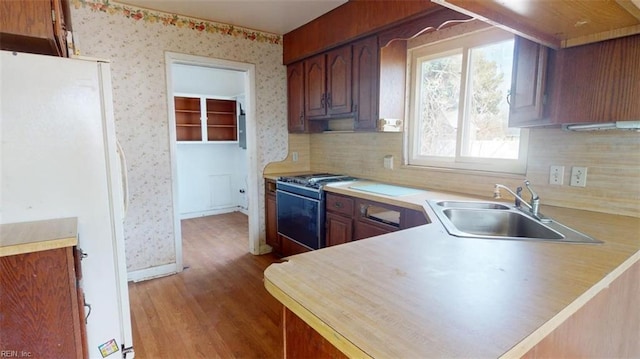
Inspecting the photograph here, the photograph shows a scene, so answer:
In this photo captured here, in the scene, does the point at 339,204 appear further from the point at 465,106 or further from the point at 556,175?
the point at 556,175

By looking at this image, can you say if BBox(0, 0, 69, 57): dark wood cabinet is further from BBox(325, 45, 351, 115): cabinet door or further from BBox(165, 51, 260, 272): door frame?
BBox(325, 45, 351, 115): cabinet door

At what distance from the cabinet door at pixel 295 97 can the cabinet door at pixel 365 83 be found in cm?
84

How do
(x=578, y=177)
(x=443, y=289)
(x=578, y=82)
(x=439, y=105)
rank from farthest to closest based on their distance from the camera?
(x=439, y=105) < (x=578, y=177) < (x=578, y=82) < (x=443, y=289)

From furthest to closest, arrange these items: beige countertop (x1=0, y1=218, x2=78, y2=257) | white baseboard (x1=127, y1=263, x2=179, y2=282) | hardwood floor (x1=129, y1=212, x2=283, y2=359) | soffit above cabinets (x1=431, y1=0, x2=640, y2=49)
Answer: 1. white baseboard (x1=127, y1=263, x2=179, y2=282)
2. hardwood floor (x1=129, y1=212, x2=283, y2=359)
3. beige countertop (x1=0, y1=218, x2=78, y2=257)
4. soffit above cabinets (x1=431, y1=0, x2=640, y2=49)

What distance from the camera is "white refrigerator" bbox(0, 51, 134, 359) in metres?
1.39

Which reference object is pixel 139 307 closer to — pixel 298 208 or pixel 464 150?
pixel 298 208

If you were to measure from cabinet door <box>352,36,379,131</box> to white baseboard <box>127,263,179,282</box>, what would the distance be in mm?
2249

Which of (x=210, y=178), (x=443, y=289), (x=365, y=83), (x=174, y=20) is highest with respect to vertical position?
(x=174, y=20)

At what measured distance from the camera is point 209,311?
2.39 metres

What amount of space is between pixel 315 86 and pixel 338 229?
150 cm

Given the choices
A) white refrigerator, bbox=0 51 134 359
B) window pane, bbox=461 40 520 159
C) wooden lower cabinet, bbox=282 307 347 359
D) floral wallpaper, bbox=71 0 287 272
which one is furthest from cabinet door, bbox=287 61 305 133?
wooden lower cabinet, bbox=282 307 347 359

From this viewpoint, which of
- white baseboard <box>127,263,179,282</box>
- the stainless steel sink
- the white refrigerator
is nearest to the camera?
the white refrigerator

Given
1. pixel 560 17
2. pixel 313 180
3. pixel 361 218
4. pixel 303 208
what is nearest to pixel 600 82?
pixel 560 17

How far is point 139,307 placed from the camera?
8.03ft
